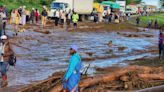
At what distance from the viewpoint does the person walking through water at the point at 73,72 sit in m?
9.97

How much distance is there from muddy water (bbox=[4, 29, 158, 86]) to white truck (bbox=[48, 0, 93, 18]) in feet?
40.3

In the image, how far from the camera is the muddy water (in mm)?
17927

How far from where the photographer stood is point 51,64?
20734 millimetres

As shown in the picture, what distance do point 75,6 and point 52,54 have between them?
28.3 meters

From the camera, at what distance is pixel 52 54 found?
80.2 feet

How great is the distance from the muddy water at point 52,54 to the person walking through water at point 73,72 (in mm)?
5382

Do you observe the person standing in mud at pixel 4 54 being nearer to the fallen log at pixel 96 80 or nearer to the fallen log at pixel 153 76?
the fallen log at pixel 96 80

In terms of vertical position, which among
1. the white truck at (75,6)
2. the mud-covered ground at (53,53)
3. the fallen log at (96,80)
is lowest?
the mud-covered ground at (53,53)

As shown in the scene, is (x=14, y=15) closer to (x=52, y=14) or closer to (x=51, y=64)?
(x=52, y=14)

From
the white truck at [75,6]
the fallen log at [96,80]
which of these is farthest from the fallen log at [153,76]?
the white truck at [75,6]

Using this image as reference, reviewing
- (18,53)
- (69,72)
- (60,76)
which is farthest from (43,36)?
(69,72)

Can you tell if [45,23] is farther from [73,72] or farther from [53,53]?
[73,72]

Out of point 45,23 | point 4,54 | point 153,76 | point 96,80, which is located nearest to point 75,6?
point 45,23

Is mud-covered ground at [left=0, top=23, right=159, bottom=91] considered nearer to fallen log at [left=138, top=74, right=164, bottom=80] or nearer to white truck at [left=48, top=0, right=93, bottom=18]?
fallen log at [left=138, top=74, right=164, bottom=80]
